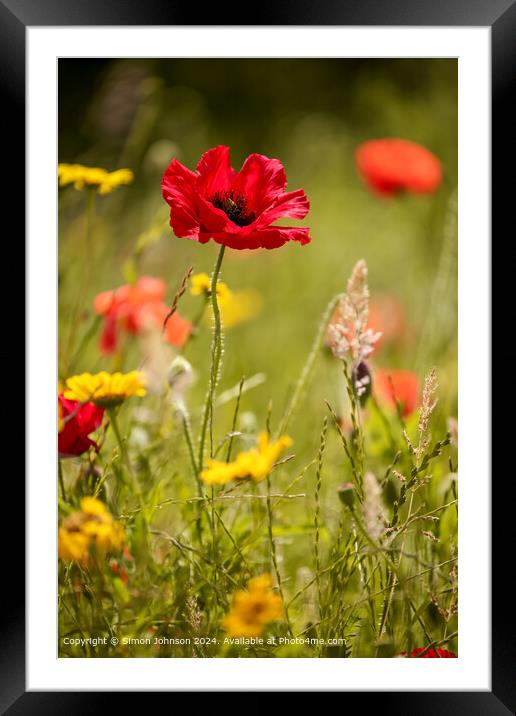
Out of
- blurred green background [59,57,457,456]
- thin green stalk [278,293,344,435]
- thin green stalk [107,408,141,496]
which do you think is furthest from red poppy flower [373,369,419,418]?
thin green stalk [107,408,141,496]

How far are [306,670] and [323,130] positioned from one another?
1673 mm

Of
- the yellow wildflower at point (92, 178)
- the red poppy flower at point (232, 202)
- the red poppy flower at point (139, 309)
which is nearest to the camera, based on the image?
the red poppy flower at point (232, 202)

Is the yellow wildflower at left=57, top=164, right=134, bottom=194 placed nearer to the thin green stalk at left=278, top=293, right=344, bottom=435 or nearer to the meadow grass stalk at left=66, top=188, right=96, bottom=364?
the meadow grass stalk at left=66, top=188, right=96, bottom=364

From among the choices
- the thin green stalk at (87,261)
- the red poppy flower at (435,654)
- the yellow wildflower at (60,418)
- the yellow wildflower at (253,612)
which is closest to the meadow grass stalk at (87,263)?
the thin green stalk at (87,261)

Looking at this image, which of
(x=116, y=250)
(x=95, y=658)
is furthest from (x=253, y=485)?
(x=116, y=250)

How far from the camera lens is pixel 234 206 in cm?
100

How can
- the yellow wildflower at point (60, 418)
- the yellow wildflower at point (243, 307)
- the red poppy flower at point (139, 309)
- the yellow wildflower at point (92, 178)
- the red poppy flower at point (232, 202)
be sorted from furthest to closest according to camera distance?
the yellow wildflower at point (243, 307), the red poppy flower at point (139, 309), the yellow wildflower at point (92, 178), the yellow wildflower at point (60, 418), the red poppy flower at point (232, 202)

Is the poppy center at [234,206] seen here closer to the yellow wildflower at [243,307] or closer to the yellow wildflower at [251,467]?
the yellow wildflower at [251,467]

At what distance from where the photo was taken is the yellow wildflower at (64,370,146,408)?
40.7 inches

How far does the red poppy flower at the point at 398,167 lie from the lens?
69.8 inches

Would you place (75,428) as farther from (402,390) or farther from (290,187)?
(290,187)

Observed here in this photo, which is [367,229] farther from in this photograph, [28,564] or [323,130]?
[28,564]

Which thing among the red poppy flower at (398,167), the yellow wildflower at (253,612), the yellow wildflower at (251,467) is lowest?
the yellow wildflower at (253,612)

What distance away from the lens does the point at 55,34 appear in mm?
1043
